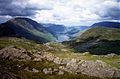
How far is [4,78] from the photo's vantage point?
359 feet
